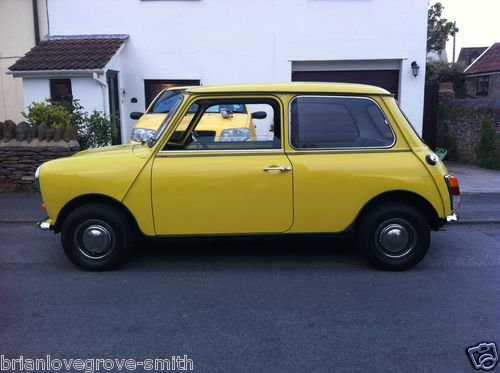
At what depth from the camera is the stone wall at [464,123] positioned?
472 inches

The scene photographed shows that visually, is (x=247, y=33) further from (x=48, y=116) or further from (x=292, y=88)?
(x=292, y=88)

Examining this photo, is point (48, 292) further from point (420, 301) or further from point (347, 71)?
point (347, 71)

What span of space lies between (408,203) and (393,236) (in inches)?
15.2

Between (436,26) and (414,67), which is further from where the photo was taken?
(436,26)

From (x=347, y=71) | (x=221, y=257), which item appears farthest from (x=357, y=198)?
(x=347, y=71)

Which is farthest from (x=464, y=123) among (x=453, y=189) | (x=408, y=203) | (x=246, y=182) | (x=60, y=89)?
(x=60, y=89)

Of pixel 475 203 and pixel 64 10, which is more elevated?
pixel 64 10

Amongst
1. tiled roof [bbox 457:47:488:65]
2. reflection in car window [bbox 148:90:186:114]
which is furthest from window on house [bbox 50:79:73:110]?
tiled roof [bbox 457:47:488:65]

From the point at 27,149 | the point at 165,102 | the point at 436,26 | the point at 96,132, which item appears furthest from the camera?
the point at 436,26

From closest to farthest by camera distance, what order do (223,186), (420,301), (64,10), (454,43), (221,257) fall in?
(420,301) → (223,186) → (221,257) → (64,10) → (454,43)

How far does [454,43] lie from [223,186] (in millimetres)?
52554

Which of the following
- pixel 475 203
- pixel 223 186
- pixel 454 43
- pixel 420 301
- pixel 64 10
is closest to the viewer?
pixel 420 301

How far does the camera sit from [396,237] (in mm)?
4840

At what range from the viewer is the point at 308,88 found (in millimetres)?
4902
